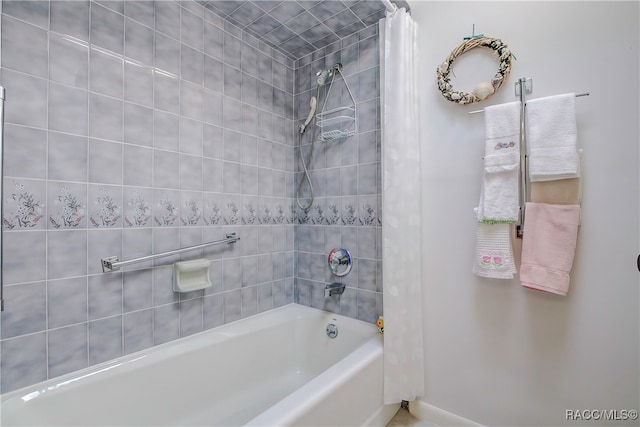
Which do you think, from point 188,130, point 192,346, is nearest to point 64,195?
point 188,130

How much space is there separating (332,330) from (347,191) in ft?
3.11

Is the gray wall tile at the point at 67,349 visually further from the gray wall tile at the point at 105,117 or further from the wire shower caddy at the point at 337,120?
the wire shower caddy at the point at 337,120

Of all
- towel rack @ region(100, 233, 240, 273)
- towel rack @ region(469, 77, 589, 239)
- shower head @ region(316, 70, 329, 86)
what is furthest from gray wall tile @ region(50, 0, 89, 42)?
towel rack @ region(469, 77, 589, 239)

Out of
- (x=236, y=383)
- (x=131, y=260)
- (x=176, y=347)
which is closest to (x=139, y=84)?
(x=131, y=260)

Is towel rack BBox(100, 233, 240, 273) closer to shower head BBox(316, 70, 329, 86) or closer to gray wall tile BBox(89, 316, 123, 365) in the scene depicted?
gray wall tile BBox(89, 316, 123, 365)

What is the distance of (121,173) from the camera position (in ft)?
4.64

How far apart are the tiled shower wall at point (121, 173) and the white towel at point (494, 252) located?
136 cm

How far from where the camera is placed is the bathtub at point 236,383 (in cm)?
115

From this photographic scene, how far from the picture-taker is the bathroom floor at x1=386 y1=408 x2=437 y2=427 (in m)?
1.64

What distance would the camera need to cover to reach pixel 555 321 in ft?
4.41

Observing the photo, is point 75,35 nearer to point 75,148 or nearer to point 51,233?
point 75,148

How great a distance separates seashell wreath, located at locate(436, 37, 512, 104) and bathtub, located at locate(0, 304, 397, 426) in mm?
1400

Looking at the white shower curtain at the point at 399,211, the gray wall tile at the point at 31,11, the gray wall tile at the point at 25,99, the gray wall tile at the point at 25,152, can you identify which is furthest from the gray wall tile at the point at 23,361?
the white shower curtain at the point at 399,211

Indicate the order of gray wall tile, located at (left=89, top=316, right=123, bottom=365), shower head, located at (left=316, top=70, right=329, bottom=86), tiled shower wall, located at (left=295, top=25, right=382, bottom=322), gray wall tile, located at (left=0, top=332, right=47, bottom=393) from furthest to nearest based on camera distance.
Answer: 1. shower head, located at (left=316, top=70, right=329, bottom=86)
2. tiled shower wall, located at (left=295, top=25, right=382, bottom=322)
3. gray wall tile, located at (left=89, top=316, right=123, bottom=365)
4. gray wall tile, located at (left=0, top=332, right=47, bottom=393)
